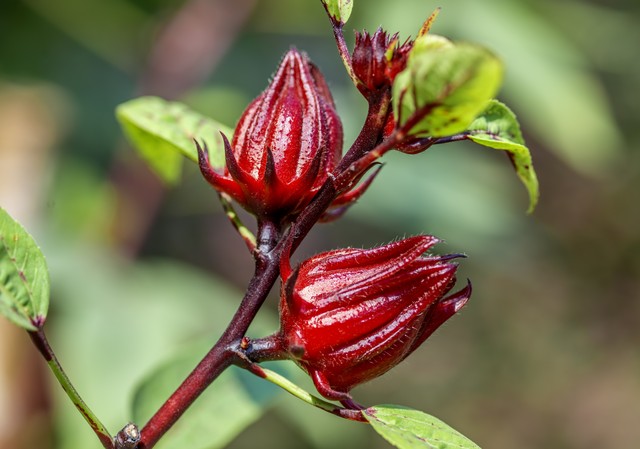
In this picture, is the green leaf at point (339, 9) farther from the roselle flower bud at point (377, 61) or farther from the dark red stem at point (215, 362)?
the dark red stem at point (215, 362)

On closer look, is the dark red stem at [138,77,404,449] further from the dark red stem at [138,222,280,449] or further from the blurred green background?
the blurred green background

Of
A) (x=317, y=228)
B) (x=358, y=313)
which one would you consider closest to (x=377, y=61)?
(x=358, y=313)

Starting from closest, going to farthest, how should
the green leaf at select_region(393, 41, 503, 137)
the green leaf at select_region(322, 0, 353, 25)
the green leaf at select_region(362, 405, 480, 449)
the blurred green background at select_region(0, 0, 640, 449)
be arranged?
1. the green leaf at select_region(393, 41, 503, 137)
2. the green leaf at select_region(362, 405, 480, 449)
3. the green leaf at select_region(322, 0, 353, 25)
4. the blurred green background at select_region(0, 0, 640, 449)

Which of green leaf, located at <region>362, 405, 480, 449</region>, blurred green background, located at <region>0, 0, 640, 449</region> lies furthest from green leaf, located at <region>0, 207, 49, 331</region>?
blurred green background, located at <region>0, 0, 640, 449</region>

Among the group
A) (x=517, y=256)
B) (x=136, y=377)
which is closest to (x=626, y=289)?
(x=517, y=256)

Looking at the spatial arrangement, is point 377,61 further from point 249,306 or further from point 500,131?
point 249,306

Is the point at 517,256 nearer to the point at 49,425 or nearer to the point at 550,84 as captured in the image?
the point at 550,84
